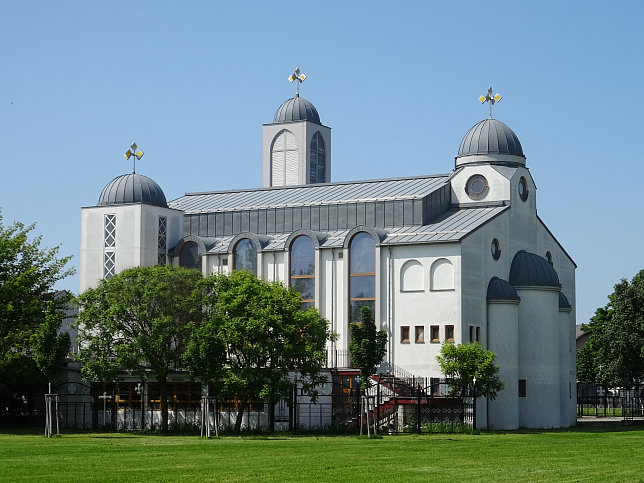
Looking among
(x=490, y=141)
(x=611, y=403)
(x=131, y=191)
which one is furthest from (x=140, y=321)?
(x=611, y=403)

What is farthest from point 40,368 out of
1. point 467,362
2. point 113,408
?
point 467,362

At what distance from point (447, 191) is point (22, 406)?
29.2 metres

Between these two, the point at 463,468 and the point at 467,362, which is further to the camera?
the point at 467,362

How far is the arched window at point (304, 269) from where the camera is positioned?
7238cm

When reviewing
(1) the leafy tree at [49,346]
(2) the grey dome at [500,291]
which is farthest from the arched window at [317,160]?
(1) the leafy tree at [49,346]

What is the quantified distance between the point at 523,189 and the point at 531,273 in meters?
6.60

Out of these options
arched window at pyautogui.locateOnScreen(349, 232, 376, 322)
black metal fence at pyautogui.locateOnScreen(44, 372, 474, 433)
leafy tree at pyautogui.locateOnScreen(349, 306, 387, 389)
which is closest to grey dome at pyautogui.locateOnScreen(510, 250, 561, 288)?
arched window at pyautogui.locateOnScreen(349, 232, 376, 322)

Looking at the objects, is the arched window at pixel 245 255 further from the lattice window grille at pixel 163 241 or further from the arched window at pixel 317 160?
the arched window at pixel 317 160

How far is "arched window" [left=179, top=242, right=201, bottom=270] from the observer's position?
251 feet

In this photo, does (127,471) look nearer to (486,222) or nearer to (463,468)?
(463,468)

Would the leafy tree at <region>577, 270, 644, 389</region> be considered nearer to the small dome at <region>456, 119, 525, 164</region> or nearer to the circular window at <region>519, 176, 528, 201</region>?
the circular window at <region>519, 176, 528, 201</region>

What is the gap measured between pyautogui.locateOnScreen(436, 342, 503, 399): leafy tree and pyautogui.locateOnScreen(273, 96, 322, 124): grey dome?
3175cm

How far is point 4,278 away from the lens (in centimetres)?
6775

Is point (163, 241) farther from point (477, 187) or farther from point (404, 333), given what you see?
point (477, 187)
